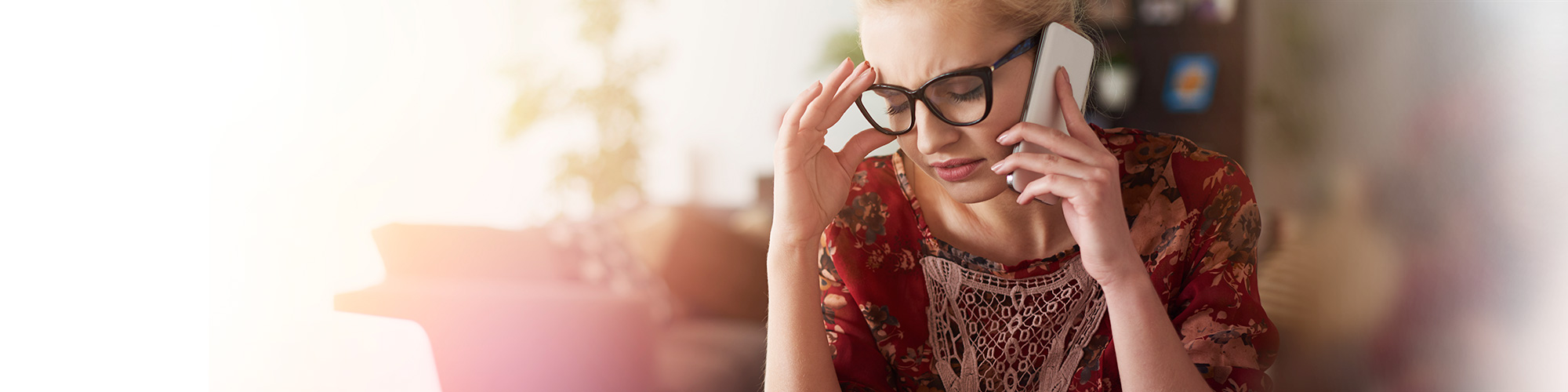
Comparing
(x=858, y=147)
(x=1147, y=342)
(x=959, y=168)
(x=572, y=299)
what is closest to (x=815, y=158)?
(x=858, y=147)

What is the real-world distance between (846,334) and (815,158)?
213 mm

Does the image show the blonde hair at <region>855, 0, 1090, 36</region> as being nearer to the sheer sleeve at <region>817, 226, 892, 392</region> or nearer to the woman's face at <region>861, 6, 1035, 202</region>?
the woman's face at <region>861, 6, 1035, 202</region>

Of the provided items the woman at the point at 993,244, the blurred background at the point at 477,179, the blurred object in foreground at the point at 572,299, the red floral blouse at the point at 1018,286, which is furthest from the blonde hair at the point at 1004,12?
the blurred object in foreground at the point at 572,299

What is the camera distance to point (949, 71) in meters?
0.80

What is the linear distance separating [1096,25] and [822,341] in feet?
1.71

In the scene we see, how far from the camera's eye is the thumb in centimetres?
97

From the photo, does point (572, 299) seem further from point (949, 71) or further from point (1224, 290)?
point (1224, 290)

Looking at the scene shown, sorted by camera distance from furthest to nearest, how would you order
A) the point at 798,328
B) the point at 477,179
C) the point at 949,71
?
1. the point at 477,179
2. the point at 798,328
3. the point at 949,71

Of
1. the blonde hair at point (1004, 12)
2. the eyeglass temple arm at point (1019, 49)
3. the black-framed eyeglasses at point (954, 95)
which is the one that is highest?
the blonde hair at point (1004, 12)

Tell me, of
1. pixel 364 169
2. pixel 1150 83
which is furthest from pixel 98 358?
pixel 1150 83

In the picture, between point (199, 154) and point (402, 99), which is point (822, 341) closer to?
point (402, 99)

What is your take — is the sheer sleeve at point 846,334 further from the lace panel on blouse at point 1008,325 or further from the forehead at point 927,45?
the forehead at point 927,45

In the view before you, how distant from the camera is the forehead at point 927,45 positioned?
31.2 inches

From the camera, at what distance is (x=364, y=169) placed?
134 centimetres
